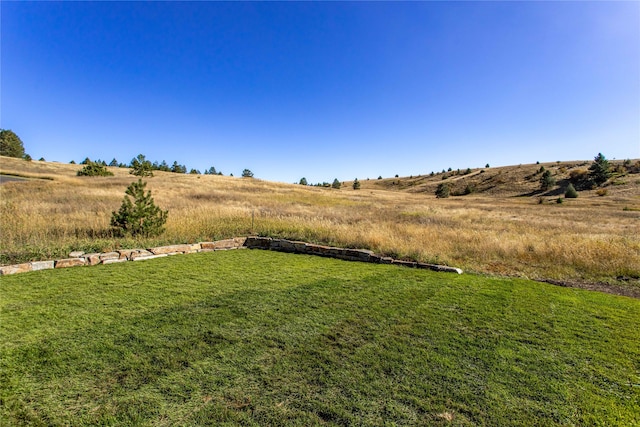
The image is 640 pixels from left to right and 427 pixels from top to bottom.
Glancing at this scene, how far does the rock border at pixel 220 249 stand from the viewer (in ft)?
18.8

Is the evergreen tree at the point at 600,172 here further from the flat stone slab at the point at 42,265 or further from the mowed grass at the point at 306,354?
the flat stone slab at the point at 42,265

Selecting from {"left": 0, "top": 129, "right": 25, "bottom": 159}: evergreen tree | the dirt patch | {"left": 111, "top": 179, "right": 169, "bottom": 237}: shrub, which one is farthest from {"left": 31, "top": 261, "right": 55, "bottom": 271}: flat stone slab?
{"left": 0, "top": 129, "right": 25, "bottom": 159}: evergreen tree

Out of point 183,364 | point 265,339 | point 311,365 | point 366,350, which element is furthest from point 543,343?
point 183,364

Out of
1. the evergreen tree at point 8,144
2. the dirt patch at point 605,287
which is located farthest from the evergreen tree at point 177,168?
the dirt patch at point 605,287

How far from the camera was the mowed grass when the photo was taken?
2.31 meters

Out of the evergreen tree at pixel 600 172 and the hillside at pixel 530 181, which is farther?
the evergreen tree at pixel 600 172

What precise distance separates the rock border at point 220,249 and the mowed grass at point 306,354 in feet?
1.85

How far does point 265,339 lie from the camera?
11.1 ft

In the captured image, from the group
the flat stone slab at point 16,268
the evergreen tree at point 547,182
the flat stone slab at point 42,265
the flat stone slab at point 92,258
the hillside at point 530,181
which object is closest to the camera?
the flat stone slab at point 16,268

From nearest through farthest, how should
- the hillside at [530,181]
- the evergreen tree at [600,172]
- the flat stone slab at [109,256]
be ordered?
1. the flat stone slab at [109,256]
2. the hillside at [530,181]
3. the evergreen tree at [600,172]

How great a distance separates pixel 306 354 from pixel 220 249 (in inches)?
233

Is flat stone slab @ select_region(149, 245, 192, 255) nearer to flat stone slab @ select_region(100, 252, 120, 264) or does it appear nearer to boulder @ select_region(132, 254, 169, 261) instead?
boulder @ select_region(132, 254, 169, 261)

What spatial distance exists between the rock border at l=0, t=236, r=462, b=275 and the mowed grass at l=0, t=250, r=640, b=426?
0.56m

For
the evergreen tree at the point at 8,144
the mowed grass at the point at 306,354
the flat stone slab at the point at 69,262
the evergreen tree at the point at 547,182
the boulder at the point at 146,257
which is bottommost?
the mowed grass at the point at 306,354
